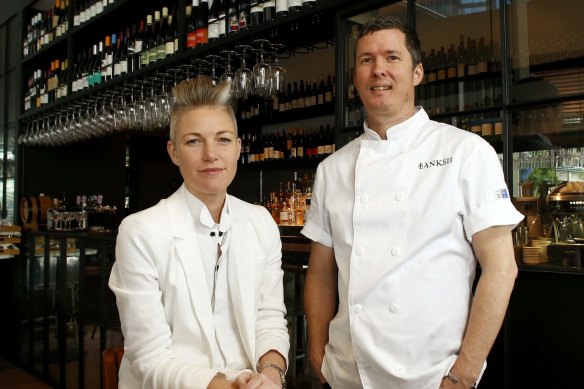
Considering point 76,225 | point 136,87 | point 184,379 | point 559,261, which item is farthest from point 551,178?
point 76,225

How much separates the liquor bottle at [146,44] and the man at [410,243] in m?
2.39

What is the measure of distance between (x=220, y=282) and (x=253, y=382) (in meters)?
0.26

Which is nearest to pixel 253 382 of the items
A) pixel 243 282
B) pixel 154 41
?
pixel 243 282

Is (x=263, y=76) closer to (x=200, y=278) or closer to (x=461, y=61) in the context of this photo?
(x=461, y=61)

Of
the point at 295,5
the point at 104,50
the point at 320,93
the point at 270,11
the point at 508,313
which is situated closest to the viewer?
the point at 508,313

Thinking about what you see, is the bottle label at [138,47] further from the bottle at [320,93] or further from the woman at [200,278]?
the woman at [200,278]

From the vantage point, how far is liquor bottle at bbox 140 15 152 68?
3446 millimetres

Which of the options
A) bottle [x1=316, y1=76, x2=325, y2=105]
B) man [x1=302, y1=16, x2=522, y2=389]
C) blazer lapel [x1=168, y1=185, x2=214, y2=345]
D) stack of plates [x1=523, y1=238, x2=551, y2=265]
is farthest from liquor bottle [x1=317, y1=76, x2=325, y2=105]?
blazer lapel [x1=168, y1=185, x2=214, y2=345]

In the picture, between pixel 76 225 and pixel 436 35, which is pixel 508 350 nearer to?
pixel 436 35

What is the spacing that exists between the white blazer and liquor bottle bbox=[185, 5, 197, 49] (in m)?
1.96

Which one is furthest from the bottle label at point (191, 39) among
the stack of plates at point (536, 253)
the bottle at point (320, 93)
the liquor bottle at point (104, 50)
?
the stack of plates at point (536, 253)

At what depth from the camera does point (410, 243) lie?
127 cm

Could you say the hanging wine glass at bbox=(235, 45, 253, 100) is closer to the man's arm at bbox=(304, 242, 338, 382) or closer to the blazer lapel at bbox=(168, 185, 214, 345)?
the man's arm at bbox=(304, 242, 338, 382)

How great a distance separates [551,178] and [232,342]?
1.52m
